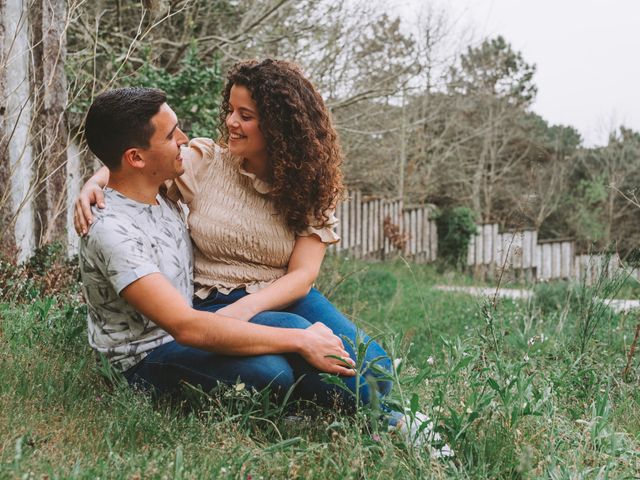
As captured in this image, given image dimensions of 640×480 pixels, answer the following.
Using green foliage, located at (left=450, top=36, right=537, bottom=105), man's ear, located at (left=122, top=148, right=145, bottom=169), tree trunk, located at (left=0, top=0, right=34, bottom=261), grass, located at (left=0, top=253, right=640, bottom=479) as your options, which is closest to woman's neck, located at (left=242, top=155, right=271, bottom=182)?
man's ear, located at (left=122, top=148, right=145, bottom=169)

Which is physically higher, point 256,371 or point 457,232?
point 457,232

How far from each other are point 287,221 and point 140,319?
71cm

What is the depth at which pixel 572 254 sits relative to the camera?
15867 mm

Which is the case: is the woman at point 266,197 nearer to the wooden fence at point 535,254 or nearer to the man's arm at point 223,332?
the man's arm at point 223,332

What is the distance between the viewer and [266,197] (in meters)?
2.95

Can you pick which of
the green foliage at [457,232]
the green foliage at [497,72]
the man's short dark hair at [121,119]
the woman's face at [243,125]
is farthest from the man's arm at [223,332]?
the green foliage at [497,72]

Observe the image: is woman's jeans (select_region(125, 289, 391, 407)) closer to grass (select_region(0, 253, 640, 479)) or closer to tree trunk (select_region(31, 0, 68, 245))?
grass (select_region(0, 253, 640, 479))

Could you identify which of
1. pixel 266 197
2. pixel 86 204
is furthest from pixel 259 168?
pixel 86 204

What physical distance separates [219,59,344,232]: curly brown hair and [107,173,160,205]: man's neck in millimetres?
512

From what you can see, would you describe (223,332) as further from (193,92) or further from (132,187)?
(193,92)

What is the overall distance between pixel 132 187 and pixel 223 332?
661mm

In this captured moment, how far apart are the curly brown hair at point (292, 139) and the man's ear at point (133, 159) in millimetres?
537

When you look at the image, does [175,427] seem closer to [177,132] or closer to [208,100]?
[177,132]

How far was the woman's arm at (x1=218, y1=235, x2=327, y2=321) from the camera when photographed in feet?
8.49
